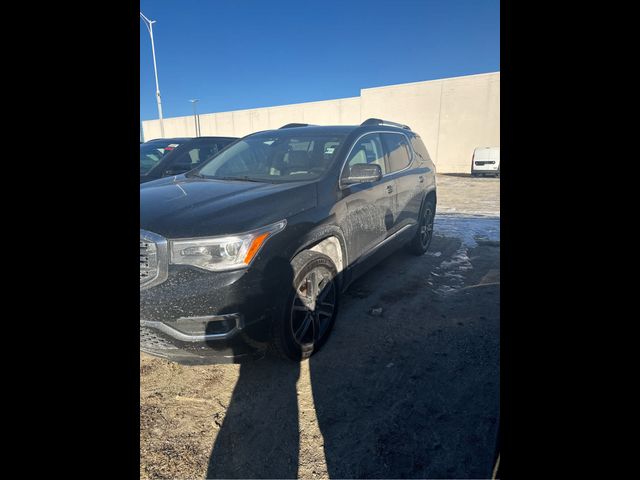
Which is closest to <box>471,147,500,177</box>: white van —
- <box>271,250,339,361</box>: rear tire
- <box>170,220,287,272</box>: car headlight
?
<box>271,250,339,361</box>: rear tire

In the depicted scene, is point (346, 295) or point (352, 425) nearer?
point (352, 425)

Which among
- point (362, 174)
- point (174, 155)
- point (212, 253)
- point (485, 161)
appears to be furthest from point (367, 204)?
point (485, 161)

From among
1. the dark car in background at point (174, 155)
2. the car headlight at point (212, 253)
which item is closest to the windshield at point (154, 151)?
the dark car in background at point (174, 155)

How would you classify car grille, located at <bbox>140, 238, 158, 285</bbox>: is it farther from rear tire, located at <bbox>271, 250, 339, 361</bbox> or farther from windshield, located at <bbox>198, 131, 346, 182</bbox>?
windshield, located at <bbox>198, 131, 346, 182</bbox>

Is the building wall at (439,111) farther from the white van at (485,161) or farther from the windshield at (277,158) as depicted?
the windshield at (277,158)

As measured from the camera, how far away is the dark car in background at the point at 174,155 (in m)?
5.89

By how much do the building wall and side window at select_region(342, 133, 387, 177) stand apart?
56.1ft
